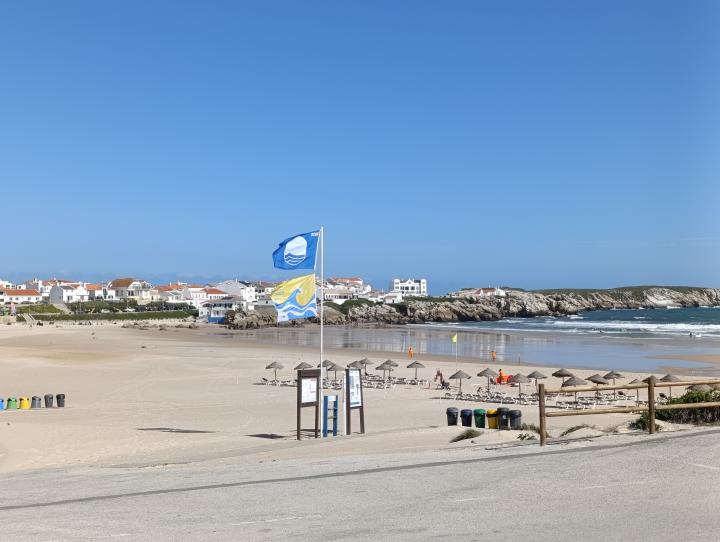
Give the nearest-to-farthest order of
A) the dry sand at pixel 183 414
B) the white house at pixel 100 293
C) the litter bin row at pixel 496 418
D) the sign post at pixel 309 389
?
the dry sand at pixel 183 414
the litter bin row at pixel 496 418
the sign post at pixel 309 389
the white house at pixel 100 293

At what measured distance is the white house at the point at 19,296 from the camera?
139 metres

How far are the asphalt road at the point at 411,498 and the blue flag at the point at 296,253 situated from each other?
6.77 metres

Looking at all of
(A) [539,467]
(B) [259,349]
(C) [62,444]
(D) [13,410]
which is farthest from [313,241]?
(B) [259,349]

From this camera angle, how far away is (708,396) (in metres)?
16.6

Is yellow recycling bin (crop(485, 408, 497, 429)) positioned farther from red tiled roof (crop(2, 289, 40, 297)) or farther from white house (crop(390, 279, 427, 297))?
white house (crop(390, 279, 427, 297))

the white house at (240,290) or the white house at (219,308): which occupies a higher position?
the white house at (240,290)

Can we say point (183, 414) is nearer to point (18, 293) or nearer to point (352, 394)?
point (352, 394)

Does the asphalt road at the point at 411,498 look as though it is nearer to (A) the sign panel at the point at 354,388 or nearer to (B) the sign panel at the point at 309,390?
(B) the sign panel at the point at 309,390

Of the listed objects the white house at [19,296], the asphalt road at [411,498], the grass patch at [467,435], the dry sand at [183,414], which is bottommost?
the dry sand at [183,414]

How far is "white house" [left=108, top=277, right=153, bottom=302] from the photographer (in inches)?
6083

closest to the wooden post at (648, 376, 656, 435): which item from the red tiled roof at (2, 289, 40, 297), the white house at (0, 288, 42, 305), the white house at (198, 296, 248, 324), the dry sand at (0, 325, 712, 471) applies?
the dry sand at (0, 325, 712, 471)

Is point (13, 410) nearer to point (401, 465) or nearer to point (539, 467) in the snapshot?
point (401, 465)

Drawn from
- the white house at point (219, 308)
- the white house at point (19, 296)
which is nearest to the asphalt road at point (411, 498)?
the white house at point (219, 308)

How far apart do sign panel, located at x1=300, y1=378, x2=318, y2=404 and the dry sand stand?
1139 millimetres
